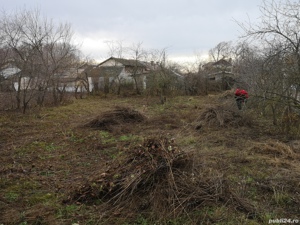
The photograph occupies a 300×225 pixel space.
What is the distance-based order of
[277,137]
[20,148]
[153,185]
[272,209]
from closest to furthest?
[272,209] → [153,185] → [20,148] → [277,137]

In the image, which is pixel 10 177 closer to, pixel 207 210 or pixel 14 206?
pixel 14 206

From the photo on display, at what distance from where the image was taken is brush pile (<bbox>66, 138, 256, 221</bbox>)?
3.63 m

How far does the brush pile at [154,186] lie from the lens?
11.9 ft

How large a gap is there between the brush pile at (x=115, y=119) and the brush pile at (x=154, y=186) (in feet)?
18.3

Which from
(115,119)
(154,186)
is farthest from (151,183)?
(115,119)

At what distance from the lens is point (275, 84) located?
314 inches

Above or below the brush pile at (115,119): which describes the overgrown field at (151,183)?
below

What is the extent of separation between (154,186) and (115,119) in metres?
7.02

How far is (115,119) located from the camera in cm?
1068

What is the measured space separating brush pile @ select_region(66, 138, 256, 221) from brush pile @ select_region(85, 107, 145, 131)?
18.3 feet

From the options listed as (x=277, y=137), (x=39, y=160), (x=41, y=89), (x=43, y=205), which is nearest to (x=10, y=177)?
(x=39, y=160)

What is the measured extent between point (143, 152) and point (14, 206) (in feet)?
6.99

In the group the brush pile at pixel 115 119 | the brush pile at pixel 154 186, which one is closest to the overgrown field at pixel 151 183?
the brush pile at pixel 154 186

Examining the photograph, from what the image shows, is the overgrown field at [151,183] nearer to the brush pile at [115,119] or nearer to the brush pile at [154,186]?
the brush pile at [154,186]
